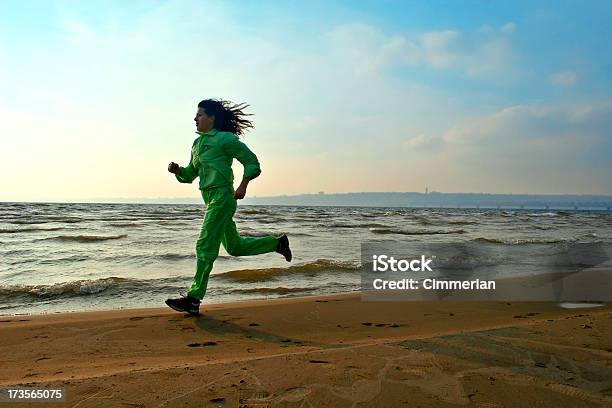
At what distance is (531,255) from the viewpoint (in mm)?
11016

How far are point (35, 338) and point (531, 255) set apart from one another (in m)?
10.6

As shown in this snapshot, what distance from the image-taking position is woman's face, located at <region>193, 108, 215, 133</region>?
15.9ft

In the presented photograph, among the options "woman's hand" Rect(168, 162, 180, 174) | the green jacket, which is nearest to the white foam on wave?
the green jacket

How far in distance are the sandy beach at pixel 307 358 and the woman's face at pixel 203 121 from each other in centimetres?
195

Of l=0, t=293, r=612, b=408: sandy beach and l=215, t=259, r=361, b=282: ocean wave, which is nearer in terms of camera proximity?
l=0, t=293, r=612, b=408: sandy beach

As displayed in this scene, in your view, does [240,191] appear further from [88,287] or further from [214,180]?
[88,287]

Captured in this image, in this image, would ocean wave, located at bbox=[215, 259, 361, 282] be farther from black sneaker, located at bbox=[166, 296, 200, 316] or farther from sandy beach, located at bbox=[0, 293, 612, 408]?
black sneaker, located at bbox=[166, 296, 200, 316]

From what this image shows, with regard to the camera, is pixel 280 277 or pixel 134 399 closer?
pixel 134 399

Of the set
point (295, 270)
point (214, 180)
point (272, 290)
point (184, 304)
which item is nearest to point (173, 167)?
point (214, 180)

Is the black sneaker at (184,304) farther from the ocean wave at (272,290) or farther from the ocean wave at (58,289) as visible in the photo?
the ocean wave at (58,289)

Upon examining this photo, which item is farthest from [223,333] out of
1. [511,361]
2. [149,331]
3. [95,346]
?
[511,361]

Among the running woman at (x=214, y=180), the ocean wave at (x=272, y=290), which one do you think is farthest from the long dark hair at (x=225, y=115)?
the ocean wave at (x=272, y=290)

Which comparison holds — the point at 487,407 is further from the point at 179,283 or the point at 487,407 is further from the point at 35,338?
the point at 179,283

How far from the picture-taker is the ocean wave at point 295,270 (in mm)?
7621
